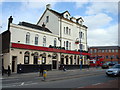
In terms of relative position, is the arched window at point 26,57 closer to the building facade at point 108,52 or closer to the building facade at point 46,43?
the building facade at point 46,43

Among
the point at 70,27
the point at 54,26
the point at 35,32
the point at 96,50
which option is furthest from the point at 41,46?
the point at 96,50

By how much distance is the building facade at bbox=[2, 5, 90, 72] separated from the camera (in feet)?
96.6

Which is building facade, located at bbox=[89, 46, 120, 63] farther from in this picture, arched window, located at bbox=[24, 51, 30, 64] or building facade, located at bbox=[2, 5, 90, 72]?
arched window, located at bbox=[24, 51, 30, 64]

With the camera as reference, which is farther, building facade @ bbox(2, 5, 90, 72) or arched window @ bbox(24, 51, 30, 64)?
arched window @ bbox(24, 51, 30, 64)

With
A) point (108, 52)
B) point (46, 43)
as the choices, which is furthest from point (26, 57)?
point (108, 52)

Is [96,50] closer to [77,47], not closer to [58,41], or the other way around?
[77,47]

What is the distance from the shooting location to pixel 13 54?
28734 millimetres

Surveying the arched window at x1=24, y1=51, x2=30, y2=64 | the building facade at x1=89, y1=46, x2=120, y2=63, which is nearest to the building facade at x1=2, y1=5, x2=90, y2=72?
the arched window at x1=24, y1=51, x2=30, y2=64

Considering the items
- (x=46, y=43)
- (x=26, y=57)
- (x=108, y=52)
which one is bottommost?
(x=26, y=57)

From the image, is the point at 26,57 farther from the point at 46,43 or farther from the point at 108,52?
the point at 108,52

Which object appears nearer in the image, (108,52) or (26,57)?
(26,57)

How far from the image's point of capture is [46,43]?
36156 millimetres

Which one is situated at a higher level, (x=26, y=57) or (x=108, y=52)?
(x=108, y=52)

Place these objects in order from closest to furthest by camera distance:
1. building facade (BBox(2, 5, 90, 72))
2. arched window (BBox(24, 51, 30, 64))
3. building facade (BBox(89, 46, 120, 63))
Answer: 1. building facade (BBox(2, 5, 90, 72))
2. arched window (BBox(24, 51, 30, 64))
3. building facade (BBox(89, 46, 120, 63))
